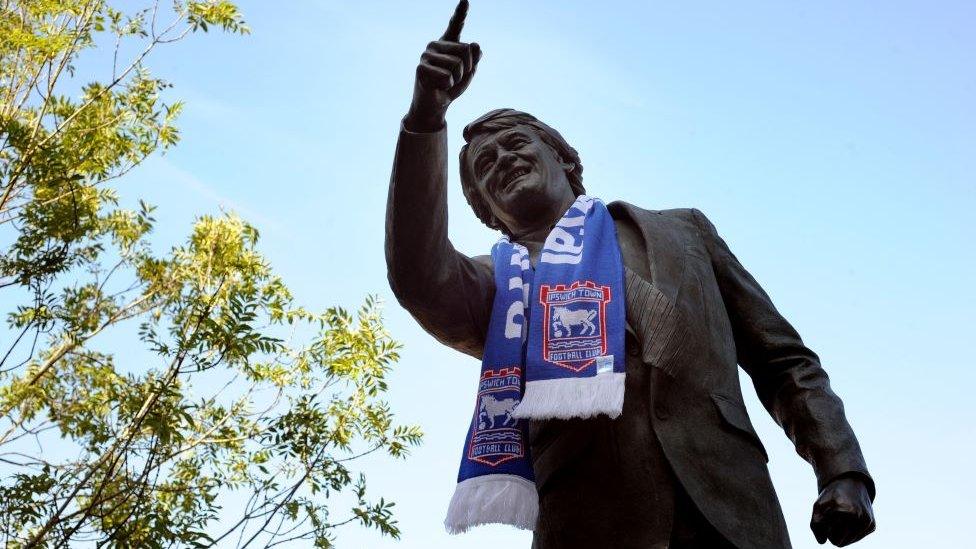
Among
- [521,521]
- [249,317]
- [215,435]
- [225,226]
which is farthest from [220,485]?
[521,521]

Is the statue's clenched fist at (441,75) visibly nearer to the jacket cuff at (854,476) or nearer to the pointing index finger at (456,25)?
the pointing index finger at (456,25)

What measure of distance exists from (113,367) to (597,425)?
610cm

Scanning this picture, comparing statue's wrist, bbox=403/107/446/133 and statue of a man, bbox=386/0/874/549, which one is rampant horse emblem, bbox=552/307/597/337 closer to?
statue of a man, bbox=386/0/874/549

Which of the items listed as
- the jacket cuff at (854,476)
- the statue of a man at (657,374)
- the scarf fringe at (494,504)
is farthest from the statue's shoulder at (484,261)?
the jacket cuff at (854,476)

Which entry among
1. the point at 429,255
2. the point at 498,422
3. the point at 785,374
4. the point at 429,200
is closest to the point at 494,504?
the point at 498,422

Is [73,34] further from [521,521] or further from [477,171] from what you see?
[521,521]

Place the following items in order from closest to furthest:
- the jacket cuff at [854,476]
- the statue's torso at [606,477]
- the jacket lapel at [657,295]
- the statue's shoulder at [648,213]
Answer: the statue's torso at [606,477]
the jacket cuff at [854,476]
the jacket lapel at [657,295]
the statue's shoulder at [648,213]

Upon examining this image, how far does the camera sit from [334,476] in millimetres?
6742

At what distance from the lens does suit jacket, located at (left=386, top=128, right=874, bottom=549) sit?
2639 millimetres

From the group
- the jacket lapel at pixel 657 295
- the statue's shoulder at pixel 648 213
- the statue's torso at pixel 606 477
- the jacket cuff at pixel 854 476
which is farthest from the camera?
the statue's shoulder at pixel 648 213

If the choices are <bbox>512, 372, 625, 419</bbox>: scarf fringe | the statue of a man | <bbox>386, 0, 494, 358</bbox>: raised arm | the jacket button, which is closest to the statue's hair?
the statue of a man

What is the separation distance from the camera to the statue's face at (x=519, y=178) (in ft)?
11.2

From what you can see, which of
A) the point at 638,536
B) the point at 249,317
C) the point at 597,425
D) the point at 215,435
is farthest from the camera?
the point at 215,435

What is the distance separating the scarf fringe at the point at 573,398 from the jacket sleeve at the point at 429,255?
1.34ft
